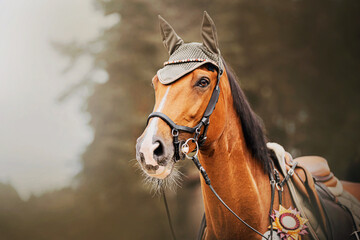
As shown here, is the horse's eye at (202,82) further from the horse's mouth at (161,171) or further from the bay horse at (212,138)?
the horse's mouth at (161,171)

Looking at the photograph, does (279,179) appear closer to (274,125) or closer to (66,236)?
(274,125)

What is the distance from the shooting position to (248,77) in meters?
2.68

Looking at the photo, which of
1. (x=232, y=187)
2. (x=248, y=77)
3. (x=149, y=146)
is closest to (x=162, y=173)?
(x=149, y=146)

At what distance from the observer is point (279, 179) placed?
4.10 feet

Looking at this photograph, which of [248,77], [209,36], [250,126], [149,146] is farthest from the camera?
[248,77]

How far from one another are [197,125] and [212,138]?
106 mm

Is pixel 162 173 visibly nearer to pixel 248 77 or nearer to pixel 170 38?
pixel 170 38

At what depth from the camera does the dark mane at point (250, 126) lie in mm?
1160

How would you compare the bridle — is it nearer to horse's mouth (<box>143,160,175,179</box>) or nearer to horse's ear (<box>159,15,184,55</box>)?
horse's mouth (<box>143,160,175,179</box>)

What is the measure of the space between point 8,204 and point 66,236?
559 millimetres

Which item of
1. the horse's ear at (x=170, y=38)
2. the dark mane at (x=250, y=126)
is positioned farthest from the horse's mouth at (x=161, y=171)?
the horse's ear at (x=170, y=38)

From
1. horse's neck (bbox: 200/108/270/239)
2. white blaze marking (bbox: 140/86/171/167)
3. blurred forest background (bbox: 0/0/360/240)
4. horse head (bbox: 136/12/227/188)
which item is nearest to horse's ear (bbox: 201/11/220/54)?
horse head (bbox: 136/12/227/188)

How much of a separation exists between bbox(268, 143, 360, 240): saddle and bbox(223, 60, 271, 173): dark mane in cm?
15

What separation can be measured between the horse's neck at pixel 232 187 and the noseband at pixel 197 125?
10 cm
